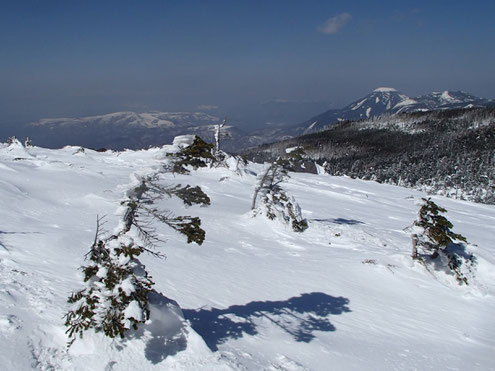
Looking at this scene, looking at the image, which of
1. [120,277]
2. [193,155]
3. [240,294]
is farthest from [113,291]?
[240,294]

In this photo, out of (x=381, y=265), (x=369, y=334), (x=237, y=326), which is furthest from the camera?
(x=381, y=265)

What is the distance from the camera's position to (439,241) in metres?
20.5

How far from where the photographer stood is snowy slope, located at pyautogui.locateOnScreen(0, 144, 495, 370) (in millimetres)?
7723

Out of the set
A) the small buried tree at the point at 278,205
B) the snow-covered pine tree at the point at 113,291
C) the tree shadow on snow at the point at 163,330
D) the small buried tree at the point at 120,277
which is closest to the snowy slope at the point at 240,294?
the tree shadow on snow at the point at 163,330

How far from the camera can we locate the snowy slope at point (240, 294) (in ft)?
25.3

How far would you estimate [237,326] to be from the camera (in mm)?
10477

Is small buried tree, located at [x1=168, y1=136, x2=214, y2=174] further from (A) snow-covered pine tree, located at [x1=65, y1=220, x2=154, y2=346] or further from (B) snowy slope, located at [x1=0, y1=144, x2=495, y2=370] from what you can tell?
(A) snow-covered pine tree, located at [x1=65, y1=220, x2=154, y2=346]

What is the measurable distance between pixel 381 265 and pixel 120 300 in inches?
662

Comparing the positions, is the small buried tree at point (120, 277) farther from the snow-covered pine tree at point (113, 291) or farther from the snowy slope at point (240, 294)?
the snowy slope at point (240, 294)

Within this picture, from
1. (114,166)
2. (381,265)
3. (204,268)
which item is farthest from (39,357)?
(114,166)

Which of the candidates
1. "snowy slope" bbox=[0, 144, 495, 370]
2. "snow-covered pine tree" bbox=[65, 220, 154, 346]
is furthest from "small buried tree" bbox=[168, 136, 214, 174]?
"snow-covered pine tree" bbox=[65, 220, 154, 346]

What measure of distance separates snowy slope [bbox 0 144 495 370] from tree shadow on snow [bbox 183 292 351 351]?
A: 0.06 meters

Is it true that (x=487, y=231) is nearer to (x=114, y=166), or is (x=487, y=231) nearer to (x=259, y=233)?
(x=259, y=233)

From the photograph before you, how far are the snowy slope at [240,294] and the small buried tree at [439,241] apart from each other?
774 millimetres
